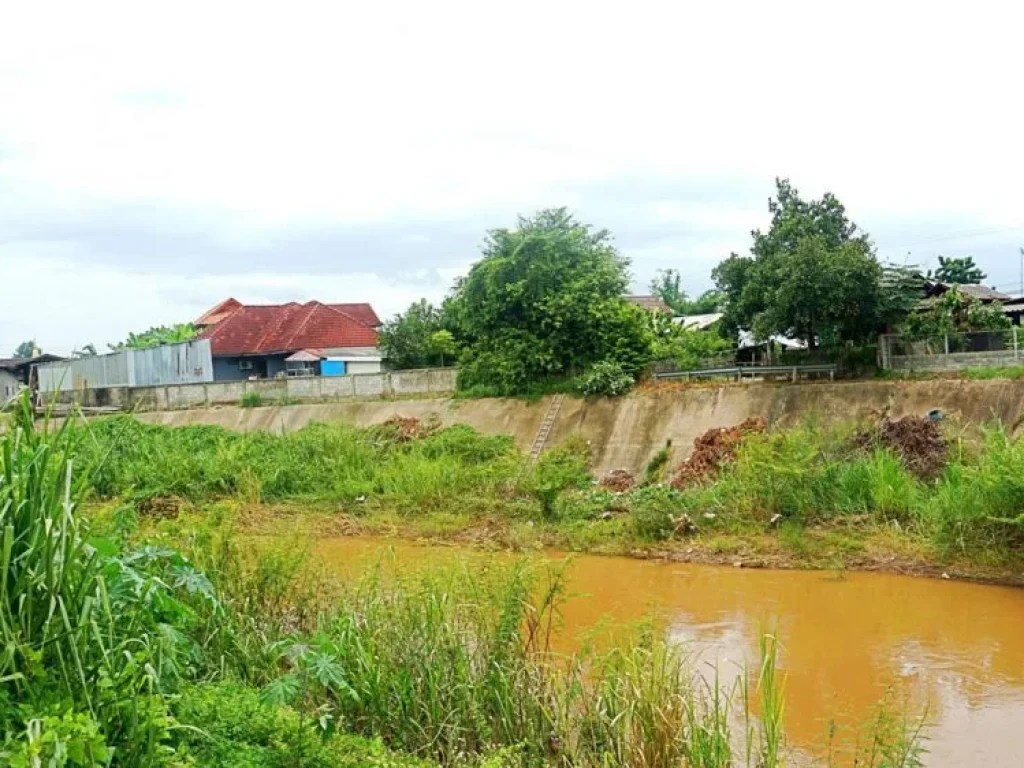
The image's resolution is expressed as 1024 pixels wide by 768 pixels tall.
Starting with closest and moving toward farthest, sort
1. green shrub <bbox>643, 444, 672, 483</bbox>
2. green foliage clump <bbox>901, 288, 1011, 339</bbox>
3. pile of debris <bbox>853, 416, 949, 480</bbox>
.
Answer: pile of debris <bbox>853, 416, 949, 480</bbox>
green foliage clump <bbox>901, 288, 1011, 339</bbox>
green shrub <bbox>643, 444, 672, 483</bbox>

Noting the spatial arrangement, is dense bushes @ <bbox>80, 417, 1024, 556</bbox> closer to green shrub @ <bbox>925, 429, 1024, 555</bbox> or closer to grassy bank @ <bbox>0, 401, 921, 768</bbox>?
green shrub @ <bbox>925, 429, 1024, 555</bbox>

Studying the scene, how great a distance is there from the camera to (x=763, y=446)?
13781 mm

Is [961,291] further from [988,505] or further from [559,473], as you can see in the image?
[559,473]

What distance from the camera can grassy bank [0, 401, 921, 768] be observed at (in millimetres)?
3285

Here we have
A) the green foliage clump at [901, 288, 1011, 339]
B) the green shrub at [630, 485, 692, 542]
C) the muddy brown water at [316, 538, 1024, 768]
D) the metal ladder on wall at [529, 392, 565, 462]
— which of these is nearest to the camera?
the muddy brown water at [316, 538, 1024, 768]

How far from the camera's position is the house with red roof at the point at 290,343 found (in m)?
31.9

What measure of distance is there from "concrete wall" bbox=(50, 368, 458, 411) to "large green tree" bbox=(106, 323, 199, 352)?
6.96 m

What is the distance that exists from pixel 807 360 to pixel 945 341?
2797 mm

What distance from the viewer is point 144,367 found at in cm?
3272

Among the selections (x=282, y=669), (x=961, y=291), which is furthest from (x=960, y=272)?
(x=282, y=669)

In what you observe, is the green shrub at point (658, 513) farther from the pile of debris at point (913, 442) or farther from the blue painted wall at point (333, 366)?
the blue painted wall at point (333, 366)

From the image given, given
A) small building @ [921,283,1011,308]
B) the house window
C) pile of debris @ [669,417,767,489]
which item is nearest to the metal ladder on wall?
pile of debris @ [669,417,767,489]

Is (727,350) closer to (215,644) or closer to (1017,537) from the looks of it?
(1017,537)

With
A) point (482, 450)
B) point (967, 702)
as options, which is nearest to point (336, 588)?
point (967, 702)
